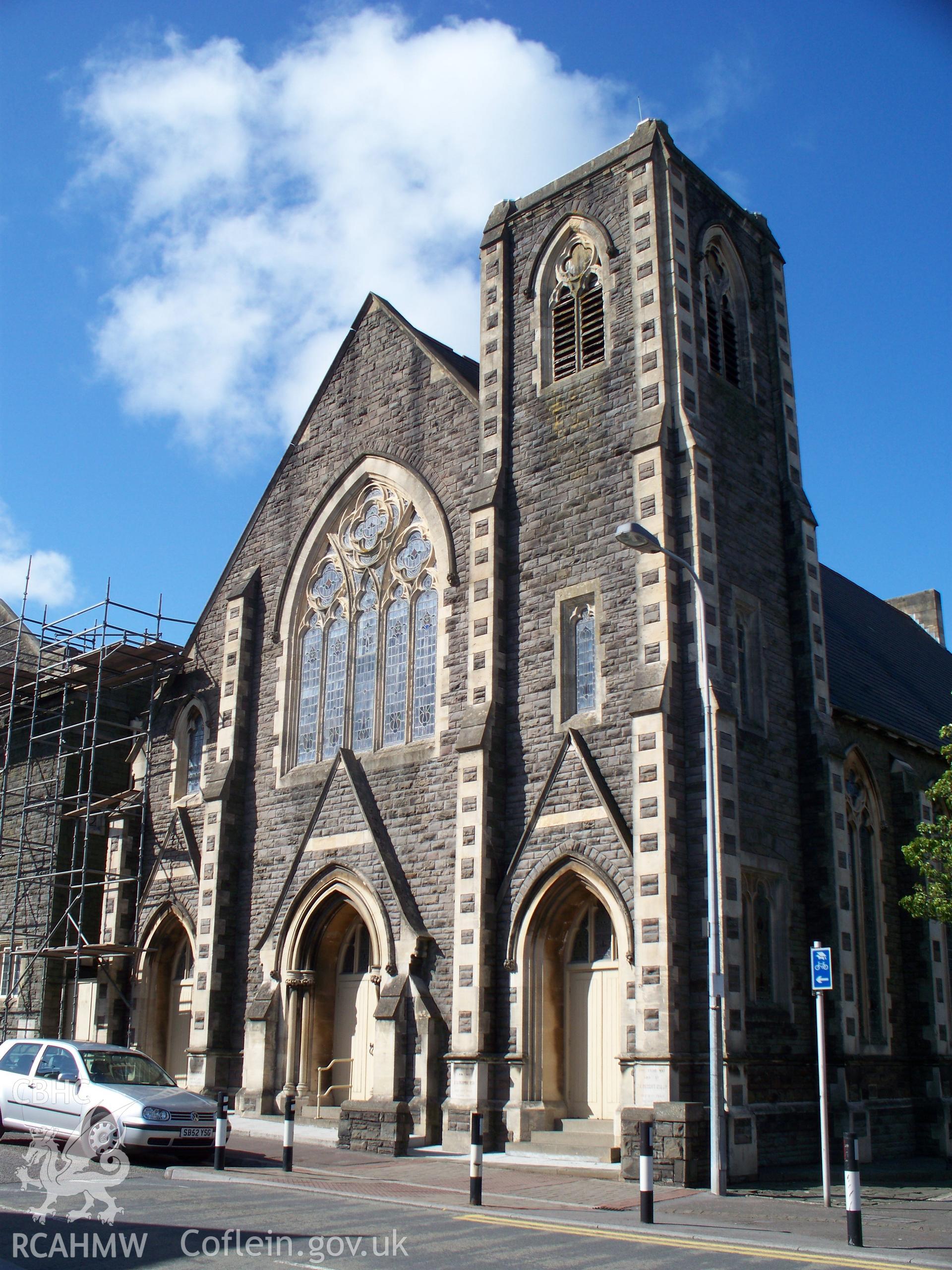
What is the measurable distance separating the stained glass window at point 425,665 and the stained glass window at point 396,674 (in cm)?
25

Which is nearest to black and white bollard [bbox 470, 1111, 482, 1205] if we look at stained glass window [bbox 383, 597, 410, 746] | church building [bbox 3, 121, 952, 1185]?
church building [bbox 3, 121, 952, 1185]

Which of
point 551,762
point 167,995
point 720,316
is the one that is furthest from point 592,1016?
point 720,316

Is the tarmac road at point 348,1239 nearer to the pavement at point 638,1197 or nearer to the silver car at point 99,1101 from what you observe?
the pavement at point 638,1197

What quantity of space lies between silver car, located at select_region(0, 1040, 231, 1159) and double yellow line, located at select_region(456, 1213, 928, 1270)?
456 cm

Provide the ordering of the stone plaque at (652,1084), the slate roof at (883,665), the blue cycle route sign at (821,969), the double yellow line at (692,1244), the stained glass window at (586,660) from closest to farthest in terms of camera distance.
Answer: the double yellow line at (692,1244) < the blue cycle route sign at (821,969) < the stone plaque at (652,1084) < the stained glass window at (586,660) < the slate roof at (883,665)

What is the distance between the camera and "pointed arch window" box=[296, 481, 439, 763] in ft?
71.3

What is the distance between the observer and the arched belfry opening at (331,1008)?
20.6 m

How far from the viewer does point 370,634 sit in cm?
2292

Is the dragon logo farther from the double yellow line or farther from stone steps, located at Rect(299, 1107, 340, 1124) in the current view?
stone steps, located at Rect(299, 1107, 340, 1124)

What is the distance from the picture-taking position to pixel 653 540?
562 inches

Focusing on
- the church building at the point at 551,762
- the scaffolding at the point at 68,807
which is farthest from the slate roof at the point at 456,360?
the scaffolding at the point at 68,807

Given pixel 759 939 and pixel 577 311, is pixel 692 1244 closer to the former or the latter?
pixel 759 939

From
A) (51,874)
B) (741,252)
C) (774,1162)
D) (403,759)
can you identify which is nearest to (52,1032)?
(51,874)

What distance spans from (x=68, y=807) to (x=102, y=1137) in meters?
14.3
